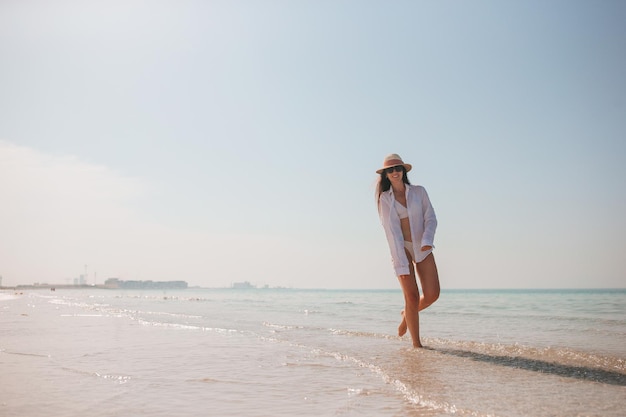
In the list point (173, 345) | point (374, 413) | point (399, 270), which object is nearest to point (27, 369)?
point (173, 345)

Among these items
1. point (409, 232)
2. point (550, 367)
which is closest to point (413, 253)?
point (409, 232)

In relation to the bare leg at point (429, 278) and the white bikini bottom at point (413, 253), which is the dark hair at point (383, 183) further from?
the bare leg at point (429, 278)

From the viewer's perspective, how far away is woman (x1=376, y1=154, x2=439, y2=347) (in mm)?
6297

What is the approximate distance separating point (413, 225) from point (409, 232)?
17cm

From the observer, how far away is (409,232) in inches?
256

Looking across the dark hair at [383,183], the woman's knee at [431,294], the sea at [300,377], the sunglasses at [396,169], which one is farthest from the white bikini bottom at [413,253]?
the sea at [300,377]

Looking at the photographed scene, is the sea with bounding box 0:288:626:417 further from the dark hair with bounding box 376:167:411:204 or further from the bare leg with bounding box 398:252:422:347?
the dark hair with bounding box 376:167:411:204

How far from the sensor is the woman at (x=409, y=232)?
20.7 feet

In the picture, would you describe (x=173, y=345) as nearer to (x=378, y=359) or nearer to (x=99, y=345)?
(x=99, y=345)

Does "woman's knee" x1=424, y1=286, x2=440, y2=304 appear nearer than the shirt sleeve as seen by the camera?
No

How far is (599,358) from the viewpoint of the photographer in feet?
18.3

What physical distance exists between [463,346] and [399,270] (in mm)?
1676

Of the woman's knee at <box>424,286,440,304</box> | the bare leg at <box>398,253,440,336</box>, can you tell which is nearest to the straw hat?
the bare leg at <box>398,253,440,336</box>

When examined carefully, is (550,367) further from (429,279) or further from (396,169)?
(396,169)
